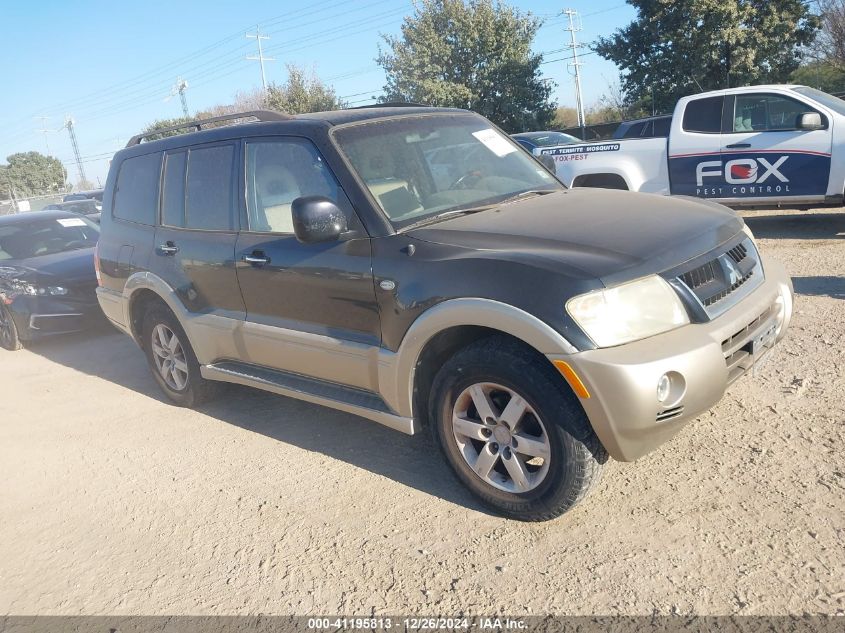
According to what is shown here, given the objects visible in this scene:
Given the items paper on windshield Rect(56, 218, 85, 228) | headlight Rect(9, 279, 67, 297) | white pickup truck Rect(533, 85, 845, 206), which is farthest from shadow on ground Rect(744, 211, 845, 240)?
paper on windshield Rect(56, 218, 85, 228)

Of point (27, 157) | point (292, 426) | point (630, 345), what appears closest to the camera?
point (630, 345)

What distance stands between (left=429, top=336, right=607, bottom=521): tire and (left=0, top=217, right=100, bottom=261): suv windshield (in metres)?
7.14

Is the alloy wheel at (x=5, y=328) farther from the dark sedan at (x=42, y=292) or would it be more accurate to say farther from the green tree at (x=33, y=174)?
the green tree at (x=33, y=174)

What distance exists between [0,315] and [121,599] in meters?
6.23

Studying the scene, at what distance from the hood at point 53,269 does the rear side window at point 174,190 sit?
3528 mm

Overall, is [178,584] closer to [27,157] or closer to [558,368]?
[558,368]

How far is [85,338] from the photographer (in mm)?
8523

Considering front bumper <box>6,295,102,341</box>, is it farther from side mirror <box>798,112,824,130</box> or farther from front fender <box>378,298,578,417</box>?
side mirror <box>798,112,824,130</box>

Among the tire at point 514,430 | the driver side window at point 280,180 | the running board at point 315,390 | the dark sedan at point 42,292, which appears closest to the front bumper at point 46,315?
the dark sedan at point 42,292

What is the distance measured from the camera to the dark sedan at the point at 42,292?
7.80 m

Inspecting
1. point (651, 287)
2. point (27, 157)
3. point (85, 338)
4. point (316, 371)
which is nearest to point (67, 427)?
point (316, 371)

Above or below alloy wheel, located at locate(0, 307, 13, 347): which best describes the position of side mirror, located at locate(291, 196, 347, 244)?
above

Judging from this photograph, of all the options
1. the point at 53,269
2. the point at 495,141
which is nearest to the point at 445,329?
the point at 495,141

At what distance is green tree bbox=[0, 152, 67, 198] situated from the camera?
6862cm
